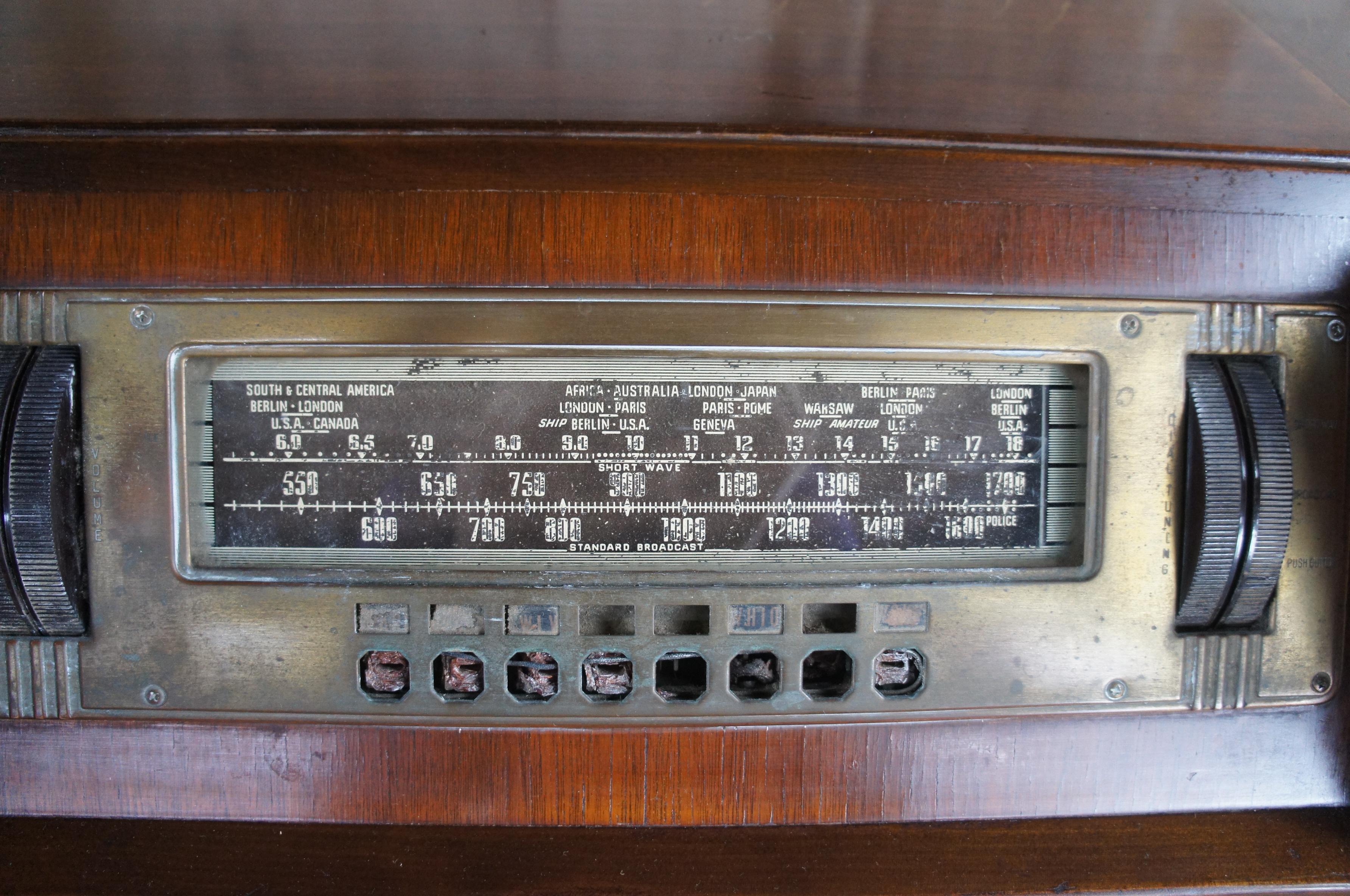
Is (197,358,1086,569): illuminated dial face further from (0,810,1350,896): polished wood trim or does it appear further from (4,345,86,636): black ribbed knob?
(0,810,1350,896): polished wood trim

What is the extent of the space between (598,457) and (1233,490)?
0.93 metres

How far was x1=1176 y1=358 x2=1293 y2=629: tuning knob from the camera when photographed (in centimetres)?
115

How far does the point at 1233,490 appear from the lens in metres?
1.15

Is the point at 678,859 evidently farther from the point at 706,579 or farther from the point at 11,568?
the point at 11,568

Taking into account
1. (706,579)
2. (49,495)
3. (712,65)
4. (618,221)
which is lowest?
(706,579)

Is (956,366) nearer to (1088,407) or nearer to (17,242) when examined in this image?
(1088,407)

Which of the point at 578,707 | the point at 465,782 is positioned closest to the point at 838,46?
the point at 578,707

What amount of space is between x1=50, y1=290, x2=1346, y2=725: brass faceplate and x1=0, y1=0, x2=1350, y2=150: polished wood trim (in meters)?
0.25

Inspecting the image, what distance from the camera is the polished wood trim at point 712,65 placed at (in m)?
0.93

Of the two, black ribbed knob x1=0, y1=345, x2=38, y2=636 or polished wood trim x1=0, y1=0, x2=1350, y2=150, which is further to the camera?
black ribbed knob x1=0, y1=345, x2=38, y2=636

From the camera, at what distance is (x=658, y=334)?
1155mm

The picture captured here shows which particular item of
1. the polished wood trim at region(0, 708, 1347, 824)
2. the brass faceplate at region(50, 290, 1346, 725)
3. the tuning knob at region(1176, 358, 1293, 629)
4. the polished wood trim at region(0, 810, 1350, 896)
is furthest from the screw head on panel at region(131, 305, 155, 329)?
the tuning knob at region(1176, 358, 1293, 629)

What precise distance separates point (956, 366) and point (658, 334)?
45 centimetres

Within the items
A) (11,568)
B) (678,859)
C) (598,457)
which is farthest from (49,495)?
(678,859)
